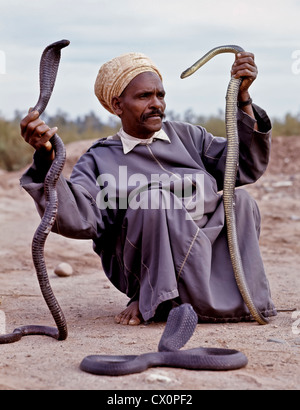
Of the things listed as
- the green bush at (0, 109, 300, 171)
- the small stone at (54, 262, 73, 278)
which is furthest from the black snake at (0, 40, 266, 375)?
the green bush at (0, 109, 300, 171)

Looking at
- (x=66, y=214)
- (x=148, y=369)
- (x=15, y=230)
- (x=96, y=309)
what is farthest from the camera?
(x=15, y=230)

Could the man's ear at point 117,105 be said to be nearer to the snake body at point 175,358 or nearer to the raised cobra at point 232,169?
the raised cobra at point 232,169

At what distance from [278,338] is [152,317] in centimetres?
86

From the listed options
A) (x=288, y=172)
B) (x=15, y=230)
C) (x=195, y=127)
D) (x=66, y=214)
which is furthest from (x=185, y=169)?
(x=288, y=172)

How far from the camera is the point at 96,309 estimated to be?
17.6 feet

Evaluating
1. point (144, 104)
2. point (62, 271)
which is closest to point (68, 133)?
point (62, 271)

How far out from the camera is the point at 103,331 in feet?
14.5

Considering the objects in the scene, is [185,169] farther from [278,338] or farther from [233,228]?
[278,338]

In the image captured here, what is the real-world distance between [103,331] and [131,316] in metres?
0.27

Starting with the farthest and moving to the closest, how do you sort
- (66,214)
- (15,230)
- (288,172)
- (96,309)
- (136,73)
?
(288,172) < (15,230) < (96,309) < (136,73) < (66,214)
